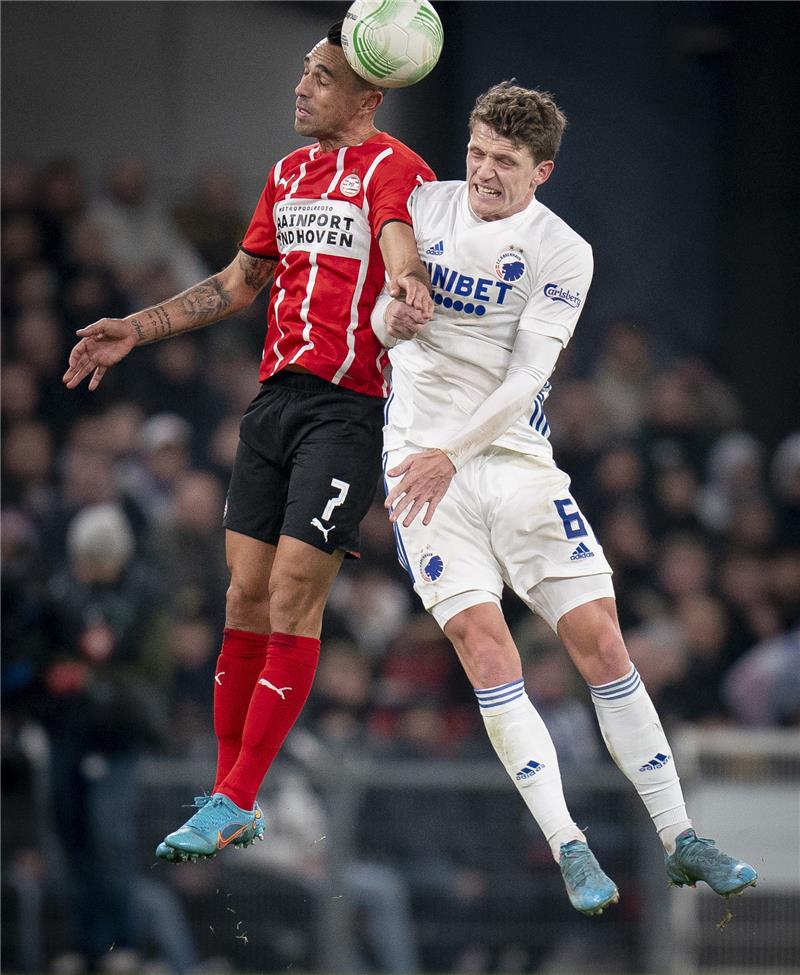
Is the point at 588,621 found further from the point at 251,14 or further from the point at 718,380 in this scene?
the point at 251,14

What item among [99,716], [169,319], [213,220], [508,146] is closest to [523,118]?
[508,146]

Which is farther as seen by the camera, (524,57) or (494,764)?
(524,57)

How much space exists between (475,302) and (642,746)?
67.1 inches

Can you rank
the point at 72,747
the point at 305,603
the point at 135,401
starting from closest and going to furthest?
the point at 305,603 → the point at 72,747 → the point at 135,401

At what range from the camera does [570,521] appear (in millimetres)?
6109

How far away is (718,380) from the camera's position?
14.6m

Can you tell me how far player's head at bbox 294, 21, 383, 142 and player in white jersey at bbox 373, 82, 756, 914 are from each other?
372 mm

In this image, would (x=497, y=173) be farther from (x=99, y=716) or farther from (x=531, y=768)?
(x=99, y=716)

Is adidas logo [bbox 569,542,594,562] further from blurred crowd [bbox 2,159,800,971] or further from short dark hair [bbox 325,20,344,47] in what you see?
blurred crowd [bbox 2,159,800,971]

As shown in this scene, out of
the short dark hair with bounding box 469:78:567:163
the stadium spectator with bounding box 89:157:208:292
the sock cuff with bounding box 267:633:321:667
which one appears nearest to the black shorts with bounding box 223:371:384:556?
the sock cuff with bounding box 267:633:321:667

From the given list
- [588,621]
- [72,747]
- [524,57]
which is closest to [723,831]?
[72,747]

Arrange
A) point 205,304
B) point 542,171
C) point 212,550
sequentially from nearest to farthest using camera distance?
point 542,171
point 205,304
point 212,550

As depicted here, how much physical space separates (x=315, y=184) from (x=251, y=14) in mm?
9086

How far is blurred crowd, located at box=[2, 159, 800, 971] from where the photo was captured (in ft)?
33.6
